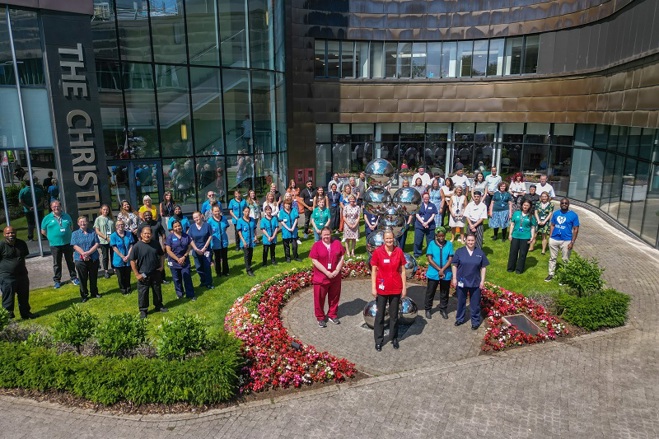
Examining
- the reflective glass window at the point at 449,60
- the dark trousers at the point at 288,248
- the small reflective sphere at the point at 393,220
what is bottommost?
the dark trousers at the point at 288,248

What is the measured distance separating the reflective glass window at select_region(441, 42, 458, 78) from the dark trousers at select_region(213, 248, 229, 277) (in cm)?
1712

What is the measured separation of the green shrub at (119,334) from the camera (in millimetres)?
7973

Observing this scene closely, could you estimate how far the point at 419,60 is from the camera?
25.5 metres

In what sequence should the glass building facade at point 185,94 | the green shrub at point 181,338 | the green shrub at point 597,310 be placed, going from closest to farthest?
1. the green shrub at point 181,338
2. the green shrub at point 597,310
3. the glass building facade at point 185,94

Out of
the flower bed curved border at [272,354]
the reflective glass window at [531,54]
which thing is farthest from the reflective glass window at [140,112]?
the reflective glass window at [531,54]

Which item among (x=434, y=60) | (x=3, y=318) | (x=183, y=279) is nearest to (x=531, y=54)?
(x=434, y=60)

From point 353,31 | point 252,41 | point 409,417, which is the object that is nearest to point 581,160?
point 353,31

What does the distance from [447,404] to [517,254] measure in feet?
23.1

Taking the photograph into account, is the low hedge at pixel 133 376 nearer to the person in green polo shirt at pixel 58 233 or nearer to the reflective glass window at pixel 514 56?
the person in green polo shirt at pixel 58 233

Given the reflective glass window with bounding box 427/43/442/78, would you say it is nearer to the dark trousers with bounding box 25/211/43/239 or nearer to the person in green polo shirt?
the dark trousers with bounding box 25/211/43/239

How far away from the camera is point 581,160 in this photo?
22.7 meters

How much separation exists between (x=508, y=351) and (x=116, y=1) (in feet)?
52.0

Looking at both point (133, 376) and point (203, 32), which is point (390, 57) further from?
point (133, 376)

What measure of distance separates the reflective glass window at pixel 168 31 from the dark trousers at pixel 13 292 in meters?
10.0
